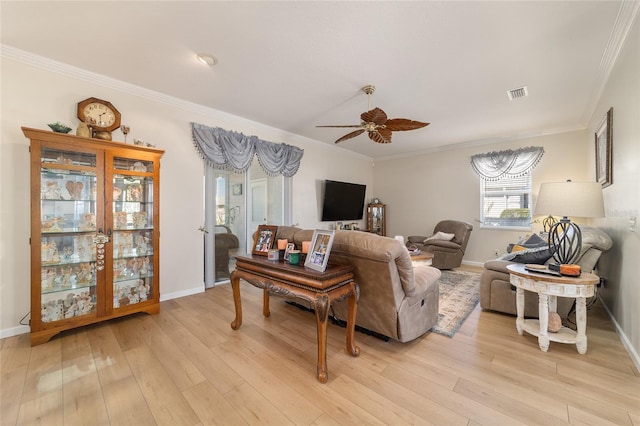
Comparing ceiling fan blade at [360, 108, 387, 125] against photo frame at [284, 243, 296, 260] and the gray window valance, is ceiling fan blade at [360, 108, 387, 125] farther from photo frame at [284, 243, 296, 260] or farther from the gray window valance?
the gray window valance

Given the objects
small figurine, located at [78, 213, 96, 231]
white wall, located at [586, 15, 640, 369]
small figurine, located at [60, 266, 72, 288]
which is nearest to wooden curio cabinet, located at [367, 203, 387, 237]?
white wall, located at [586, 15, 640, 369]

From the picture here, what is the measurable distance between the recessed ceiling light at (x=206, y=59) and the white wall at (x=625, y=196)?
3.53 meters

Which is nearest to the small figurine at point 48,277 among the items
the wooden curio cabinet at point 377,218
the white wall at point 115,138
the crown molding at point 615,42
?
the white wall at point 115,138

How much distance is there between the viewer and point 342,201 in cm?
591

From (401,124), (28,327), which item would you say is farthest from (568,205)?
(28,327)

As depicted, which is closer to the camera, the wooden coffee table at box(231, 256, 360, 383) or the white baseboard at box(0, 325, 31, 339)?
the wooden coffee table at box(231, 256, 360, 383)

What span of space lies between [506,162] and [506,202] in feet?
2.62

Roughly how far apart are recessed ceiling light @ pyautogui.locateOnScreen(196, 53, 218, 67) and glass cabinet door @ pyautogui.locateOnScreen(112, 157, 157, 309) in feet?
4.11

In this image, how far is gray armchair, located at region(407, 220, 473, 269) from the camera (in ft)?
16.0

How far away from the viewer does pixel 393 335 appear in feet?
7.06

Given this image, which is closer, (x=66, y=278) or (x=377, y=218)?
(x=66, y=278)

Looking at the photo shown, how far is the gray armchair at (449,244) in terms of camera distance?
4.86 meters

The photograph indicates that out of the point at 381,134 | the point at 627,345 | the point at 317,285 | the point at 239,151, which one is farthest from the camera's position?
the point at 239,151

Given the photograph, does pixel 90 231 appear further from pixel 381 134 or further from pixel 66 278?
pixel 381 134
